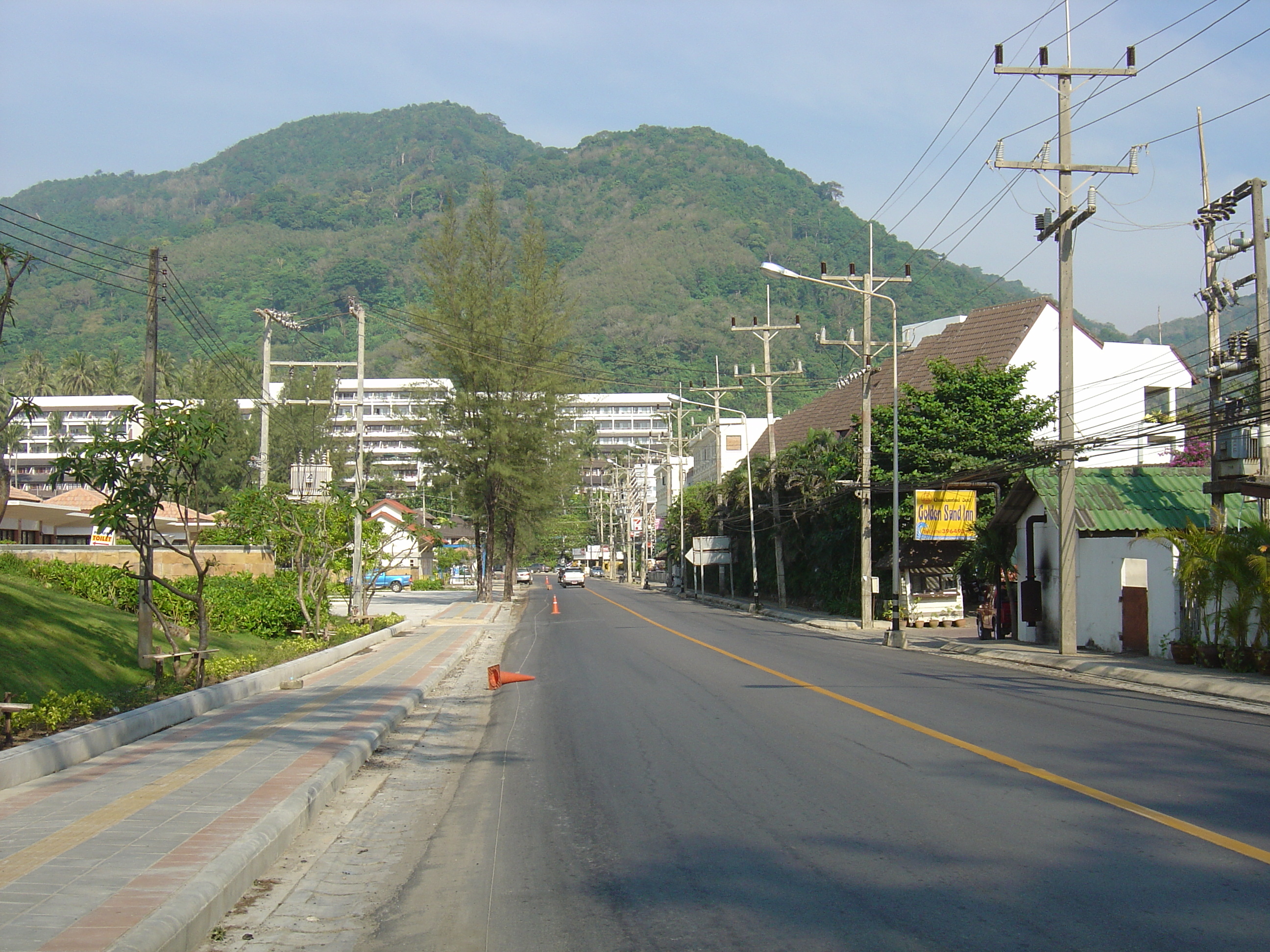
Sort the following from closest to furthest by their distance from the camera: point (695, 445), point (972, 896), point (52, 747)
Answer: point (972, 896)
point (52, 747)
point (695, 445)

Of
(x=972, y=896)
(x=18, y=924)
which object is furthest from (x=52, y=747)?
(x=972, y=896)

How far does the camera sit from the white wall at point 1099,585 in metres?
21.9

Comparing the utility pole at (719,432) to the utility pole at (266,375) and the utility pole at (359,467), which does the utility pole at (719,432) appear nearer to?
the utility pole at (266,375)

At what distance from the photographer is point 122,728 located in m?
10.8

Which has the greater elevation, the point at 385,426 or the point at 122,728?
the point at 385,426

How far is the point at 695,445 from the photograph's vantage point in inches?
4311

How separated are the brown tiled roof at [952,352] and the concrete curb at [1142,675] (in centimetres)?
1813

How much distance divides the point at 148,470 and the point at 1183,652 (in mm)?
18989

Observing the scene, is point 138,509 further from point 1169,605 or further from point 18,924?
point 1169,605

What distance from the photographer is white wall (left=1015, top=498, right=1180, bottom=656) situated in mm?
21938

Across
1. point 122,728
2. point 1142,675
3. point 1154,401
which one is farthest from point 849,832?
point 1154,401

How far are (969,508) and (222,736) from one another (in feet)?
88.1

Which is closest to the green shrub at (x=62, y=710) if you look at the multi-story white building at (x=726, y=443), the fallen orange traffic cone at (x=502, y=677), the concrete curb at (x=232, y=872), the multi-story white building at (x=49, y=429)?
the concrete curb at (x=232, y=872)

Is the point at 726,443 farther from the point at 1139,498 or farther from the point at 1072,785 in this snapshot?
the point at 1072,785
